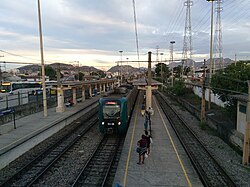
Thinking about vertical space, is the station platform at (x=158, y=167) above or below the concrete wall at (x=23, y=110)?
below

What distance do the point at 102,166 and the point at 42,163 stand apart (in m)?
2.95

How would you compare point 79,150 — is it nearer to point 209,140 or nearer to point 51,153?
point 51,153

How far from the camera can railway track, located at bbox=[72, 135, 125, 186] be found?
8990mm

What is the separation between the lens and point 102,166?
1065cm

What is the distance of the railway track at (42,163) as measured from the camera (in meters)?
9.09

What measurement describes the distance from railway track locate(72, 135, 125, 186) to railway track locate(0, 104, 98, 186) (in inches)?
67.4

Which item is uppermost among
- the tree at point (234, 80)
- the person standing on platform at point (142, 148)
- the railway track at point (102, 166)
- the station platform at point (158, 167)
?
the tree at point (234, 80)

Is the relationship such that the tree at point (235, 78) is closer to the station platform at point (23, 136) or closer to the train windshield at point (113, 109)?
the train windshield at point (113, 109)

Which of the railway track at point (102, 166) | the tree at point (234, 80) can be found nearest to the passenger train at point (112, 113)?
the railway track at point (102, 166)

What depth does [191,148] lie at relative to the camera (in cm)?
1296

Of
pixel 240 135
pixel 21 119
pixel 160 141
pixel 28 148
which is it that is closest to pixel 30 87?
pixel 21 119

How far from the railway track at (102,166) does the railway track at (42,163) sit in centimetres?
171

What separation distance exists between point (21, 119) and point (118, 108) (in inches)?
383

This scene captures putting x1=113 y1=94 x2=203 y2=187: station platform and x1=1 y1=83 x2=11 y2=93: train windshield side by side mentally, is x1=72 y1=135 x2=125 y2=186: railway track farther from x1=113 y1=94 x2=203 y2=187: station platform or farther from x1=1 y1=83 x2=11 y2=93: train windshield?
x1=1 y1=83 x2=11 y2=93: train windshield
